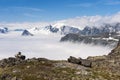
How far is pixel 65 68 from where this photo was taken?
65188mm

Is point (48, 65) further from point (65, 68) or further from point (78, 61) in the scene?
point (78, 61)

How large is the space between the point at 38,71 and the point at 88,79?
31.1ft

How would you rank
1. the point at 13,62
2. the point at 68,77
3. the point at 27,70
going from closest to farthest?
1. the point at 68,77
2. the point at 27,70
3. the point at 13,62

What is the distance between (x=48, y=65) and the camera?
224 ft

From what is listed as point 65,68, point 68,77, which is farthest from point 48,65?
point 68,77

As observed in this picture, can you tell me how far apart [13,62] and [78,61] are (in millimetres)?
14248

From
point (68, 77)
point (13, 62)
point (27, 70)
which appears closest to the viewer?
point (68, 77)

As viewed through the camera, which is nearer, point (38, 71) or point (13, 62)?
point (38, 71)

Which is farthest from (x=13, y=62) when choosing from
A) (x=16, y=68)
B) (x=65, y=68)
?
(x=65, y=68)

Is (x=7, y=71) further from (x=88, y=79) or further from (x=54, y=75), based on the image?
(x=88, y=79)

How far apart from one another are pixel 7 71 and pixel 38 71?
6063 mm

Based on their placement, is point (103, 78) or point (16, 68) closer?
point (103, 78)

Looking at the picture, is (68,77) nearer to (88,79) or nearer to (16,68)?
(88,79)

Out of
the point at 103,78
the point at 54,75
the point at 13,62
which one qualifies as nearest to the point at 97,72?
the point at 103,78
